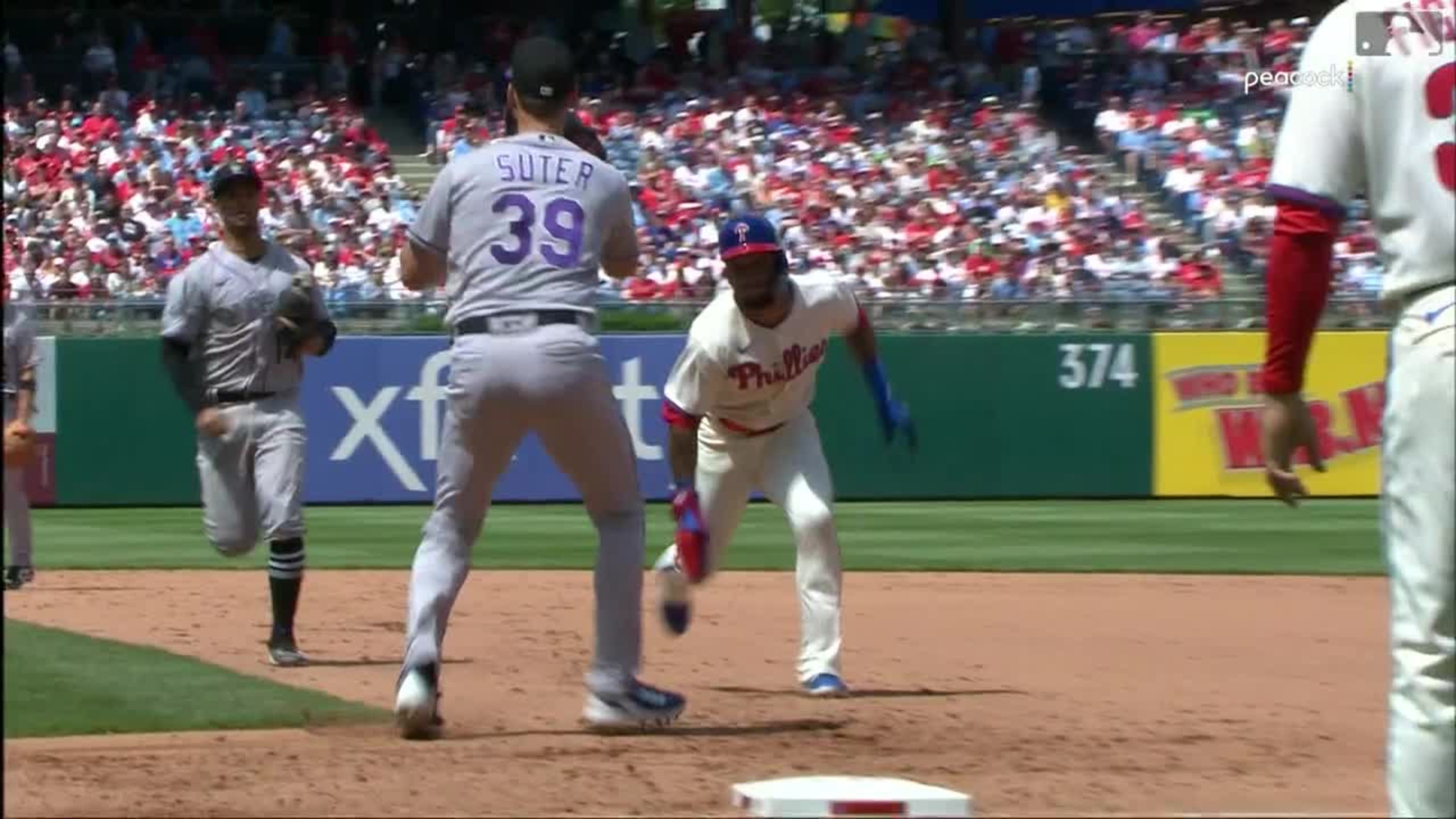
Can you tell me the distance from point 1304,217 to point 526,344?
3.01m

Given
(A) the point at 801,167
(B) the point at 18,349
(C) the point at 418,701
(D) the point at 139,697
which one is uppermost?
(B) the point at 18,349

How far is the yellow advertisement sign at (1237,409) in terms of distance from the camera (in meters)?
19.6

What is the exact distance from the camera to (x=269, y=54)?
28.5 metres

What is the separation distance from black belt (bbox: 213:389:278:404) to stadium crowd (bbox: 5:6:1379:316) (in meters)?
11.3

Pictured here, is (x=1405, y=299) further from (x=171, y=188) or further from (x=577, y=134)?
(x=171, y=188)

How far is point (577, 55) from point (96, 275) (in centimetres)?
861

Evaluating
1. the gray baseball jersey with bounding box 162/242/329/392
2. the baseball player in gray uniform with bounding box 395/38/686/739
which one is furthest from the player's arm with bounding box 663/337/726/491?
the gray baseball jersey with bounding box 162/242/329/392

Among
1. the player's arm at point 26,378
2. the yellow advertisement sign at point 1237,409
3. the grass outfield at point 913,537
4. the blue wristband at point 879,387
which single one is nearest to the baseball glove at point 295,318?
the blue wristband at point 879,387

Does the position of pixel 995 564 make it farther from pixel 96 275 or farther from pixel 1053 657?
pixel 96 275

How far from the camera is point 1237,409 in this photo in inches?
767

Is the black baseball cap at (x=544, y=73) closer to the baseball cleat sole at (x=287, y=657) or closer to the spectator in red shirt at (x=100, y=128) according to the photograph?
the baseball cleat sole at (x=287, y=657)

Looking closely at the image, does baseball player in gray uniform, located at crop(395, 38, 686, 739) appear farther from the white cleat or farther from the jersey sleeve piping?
the jersey sleeve piping

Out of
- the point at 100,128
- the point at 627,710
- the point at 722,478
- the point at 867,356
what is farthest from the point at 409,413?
the point at 627,710

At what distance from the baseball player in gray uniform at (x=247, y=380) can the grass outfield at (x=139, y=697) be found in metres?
0.54
